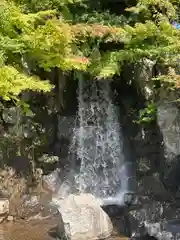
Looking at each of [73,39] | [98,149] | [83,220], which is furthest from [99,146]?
[83,220]

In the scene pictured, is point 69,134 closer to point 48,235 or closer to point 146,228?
point 48,235

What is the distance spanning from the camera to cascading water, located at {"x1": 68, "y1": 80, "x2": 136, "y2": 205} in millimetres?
12031

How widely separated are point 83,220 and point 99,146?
409 cm

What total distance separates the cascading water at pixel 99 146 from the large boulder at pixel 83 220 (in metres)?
2.66

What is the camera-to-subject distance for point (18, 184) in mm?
11172

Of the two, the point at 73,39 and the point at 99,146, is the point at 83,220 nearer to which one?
the point at 99,146

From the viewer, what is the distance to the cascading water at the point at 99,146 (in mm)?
12031

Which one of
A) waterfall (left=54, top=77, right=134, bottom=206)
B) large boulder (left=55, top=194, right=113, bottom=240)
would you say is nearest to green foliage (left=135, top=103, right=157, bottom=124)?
waterfall (left=54, top=77, right=134, bottom=206)

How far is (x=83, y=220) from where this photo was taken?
8.63 metres

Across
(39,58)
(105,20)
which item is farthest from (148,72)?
(39,58)

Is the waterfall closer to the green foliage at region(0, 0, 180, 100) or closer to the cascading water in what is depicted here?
the cascading water

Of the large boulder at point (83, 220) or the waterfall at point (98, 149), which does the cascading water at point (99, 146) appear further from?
the large boulder at point (83, 220)

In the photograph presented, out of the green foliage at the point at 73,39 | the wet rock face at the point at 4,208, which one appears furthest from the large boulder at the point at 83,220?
the green foliage at the point at 73,39

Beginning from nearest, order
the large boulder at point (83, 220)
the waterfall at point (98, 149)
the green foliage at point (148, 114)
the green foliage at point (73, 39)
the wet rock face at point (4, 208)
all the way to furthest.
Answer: the large boulder at point (83, 220) < the green foliage at point (73, 39) < the wet rock face at point (4, 208) < the green foliage at point (148, 114) < the waterfall at point (98, 149)
